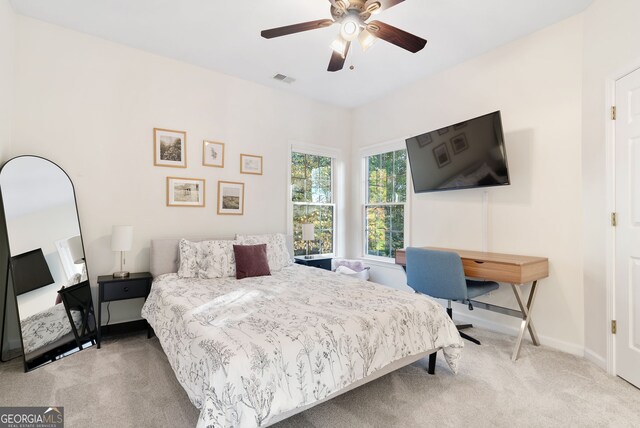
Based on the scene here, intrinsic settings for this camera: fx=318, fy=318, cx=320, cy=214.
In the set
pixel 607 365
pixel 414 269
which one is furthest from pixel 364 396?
pixel 607 365

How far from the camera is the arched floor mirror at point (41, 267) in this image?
8.14 feet

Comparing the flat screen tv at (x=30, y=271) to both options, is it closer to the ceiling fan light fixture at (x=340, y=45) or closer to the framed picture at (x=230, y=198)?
the framed picture at (x=230, y=198)

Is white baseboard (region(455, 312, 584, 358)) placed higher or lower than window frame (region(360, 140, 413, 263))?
lower

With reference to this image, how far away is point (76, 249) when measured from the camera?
290cm

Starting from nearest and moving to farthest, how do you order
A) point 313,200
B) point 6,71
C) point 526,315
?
point 6,71
point 526,315
point 313,200

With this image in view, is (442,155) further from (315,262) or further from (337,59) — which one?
(315,262)

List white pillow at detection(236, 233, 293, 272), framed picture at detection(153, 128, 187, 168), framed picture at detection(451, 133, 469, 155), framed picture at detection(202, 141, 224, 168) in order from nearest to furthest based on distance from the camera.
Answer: framed picture at detection(451, 133, 469, 155), framed picture at detection(153, 128, 187, 168), white pillow at detection(236, 233, 293, 272), framed picture at detection(202, 141, 224, 168)

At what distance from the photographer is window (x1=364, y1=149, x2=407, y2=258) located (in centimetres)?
431

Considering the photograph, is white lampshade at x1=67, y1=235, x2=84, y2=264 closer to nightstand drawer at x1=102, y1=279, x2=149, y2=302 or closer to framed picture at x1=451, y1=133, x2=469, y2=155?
nightstand drawer at x1=102, y1=279, x2=149, y2=302

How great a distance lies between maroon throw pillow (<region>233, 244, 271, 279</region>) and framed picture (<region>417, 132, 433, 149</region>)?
2176mm

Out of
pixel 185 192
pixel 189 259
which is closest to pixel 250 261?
pixel 189 259

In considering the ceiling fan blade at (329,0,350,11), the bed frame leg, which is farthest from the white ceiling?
the bed frame leg

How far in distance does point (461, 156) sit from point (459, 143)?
14cm

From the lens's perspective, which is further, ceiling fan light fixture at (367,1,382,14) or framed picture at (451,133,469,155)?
framed picture at (451,133,469,155)
